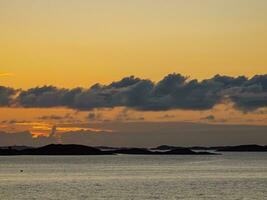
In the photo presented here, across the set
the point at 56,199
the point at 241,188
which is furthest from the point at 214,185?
the point at 56,199

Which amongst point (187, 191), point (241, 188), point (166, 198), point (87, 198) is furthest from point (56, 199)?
point (241, 188)

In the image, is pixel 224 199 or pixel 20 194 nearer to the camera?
pixel 224 199

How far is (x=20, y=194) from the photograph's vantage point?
10338 cm

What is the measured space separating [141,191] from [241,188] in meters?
16.1

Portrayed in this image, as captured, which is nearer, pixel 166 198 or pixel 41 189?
pixel 166 198

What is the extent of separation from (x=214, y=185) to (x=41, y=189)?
28113 millimetres

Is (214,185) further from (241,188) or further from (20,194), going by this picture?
(20,194)

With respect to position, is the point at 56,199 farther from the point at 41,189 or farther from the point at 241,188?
the point at 241,188

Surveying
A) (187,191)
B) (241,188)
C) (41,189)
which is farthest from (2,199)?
(241,188)

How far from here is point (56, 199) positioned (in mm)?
95125

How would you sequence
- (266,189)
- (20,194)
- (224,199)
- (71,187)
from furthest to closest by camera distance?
(71,187)
(266,189)
(20,194)
(224,199)

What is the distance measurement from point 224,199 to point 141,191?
59.1 feet

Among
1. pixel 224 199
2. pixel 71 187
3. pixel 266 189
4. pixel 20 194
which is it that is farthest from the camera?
pixel 71 187

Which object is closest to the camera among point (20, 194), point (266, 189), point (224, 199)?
point (224, 199)
